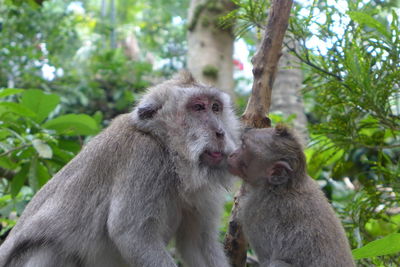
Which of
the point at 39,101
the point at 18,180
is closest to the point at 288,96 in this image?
the point at 39,101

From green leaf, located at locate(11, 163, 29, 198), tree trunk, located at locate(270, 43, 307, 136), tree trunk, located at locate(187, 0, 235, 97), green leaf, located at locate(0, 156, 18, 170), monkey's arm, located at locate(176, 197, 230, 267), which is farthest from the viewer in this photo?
tree trunk, located at locate(187, 0, 235, 97)

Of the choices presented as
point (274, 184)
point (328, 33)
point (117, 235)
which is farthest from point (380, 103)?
point (117, 235)

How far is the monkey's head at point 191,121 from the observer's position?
12.5 feet

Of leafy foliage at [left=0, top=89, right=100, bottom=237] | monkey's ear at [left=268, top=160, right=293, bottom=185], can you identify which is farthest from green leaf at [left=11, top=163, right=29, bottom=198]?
monkey's ear at [left=268, top=160, right=293, bottom=185]

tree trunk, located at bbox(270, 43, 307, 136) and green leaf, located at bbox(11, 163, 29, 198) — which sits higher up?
tree trunk, located at bbox(270, 43, 307, 136)

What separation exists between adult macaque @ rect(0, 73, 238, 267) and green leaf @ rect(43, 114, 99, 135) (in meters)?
1.09

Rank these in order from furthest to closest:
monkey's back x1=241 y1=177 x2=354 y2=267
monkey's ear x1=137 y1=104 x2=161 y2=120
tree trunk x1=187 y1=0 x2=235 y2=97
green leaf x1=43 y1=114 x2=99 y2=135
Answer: tree trunk x1=187 y1=0 x2=235 y2=97 < green leaf x1=43 y1=114 x2=99 y2=135 < monkey's ear x1=137 y1=104 x2=161 y2=120 < monkey's back x1=241 y1=177 x2=354 y2=267

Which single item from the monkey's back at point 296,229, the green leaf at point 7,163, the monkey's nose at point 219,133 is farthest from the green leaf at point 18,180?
the monkey's back at point 296,229

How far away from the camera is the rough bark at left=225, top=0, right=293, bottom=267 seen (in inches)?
150

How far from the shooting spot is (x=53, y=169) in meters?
5.84

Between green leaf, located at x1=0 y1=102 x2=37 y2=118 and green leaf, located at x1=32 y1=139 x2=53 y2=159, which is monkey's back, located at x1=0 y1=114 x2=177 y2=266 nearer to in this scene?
green leaf, located at x1=32 y1=139 x2=53 y2=159

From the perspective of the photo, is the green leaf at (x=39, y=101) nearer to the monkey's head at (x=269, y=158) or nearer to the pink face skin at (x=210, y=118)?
the pink face skin at (x=210, y=118)

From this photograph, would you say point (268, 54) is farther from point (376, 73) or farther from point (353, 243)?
point (353, 243)

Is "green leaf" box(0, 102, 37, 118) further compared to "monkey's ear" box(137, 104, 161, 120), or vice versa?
"green leaf" box(0, 102, 37, 118)
